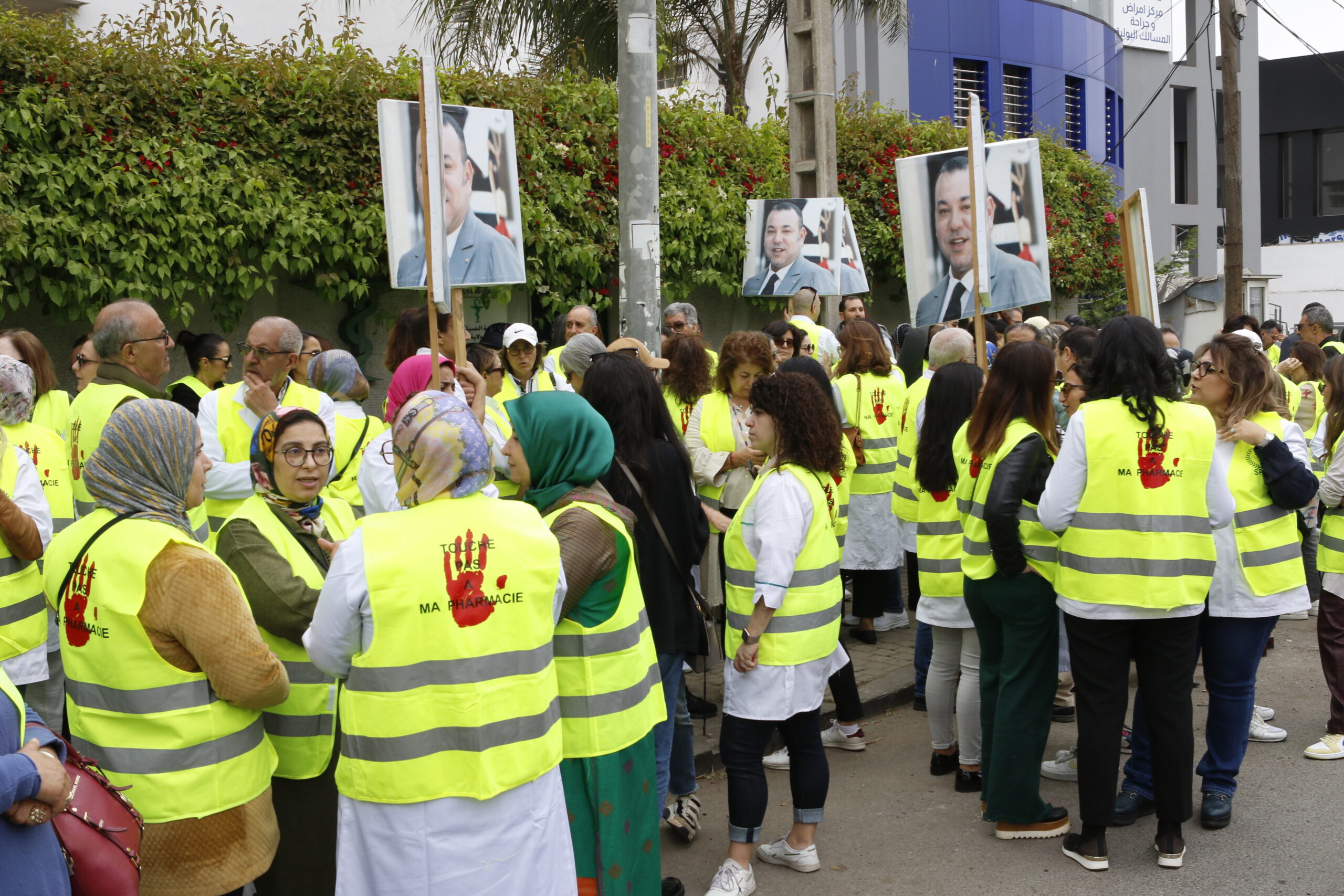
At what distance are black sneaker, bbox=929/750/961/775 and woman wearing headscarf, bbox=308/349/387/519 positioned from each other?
9.57ft

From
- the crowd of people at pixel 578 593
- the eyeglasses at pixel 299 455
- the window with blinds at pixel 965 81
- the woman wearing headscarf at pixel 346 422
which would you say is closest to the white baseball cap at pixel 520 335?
the crowd of people at pixel 578 593

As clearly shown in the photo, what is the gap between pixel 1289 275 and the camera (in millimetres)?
38438

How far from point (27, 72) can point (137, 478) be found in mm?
5908

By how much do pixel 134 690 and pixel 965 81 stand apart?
23.3 m

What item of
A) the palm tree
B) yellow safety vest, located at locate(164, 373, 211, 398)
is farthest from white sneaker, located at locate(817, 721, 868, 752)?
the palm tree

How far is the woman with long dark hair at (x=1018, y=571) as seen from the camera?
4855 mm

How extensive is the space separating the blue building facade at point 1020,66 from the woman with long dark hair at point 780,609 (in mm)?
18034

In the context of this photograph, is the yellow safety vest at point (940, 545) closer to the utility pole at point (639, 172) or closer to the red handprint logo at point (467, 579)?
the utility pole at point (639, 172)

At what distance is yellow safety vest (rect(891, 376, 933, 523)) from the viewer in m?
7.27

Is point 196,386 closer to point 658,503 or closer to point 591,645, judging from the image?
point 658,503

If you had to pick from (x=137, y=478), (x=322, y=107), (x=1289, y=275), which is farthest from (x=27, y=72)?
(x=1289, y=275)

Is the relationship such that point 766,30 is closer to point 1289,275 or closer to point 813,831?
point 813,831

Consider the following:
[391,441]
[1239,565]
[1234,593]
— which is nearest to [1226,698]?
[1234,593]

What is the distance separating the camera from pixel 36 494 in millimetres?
4609
